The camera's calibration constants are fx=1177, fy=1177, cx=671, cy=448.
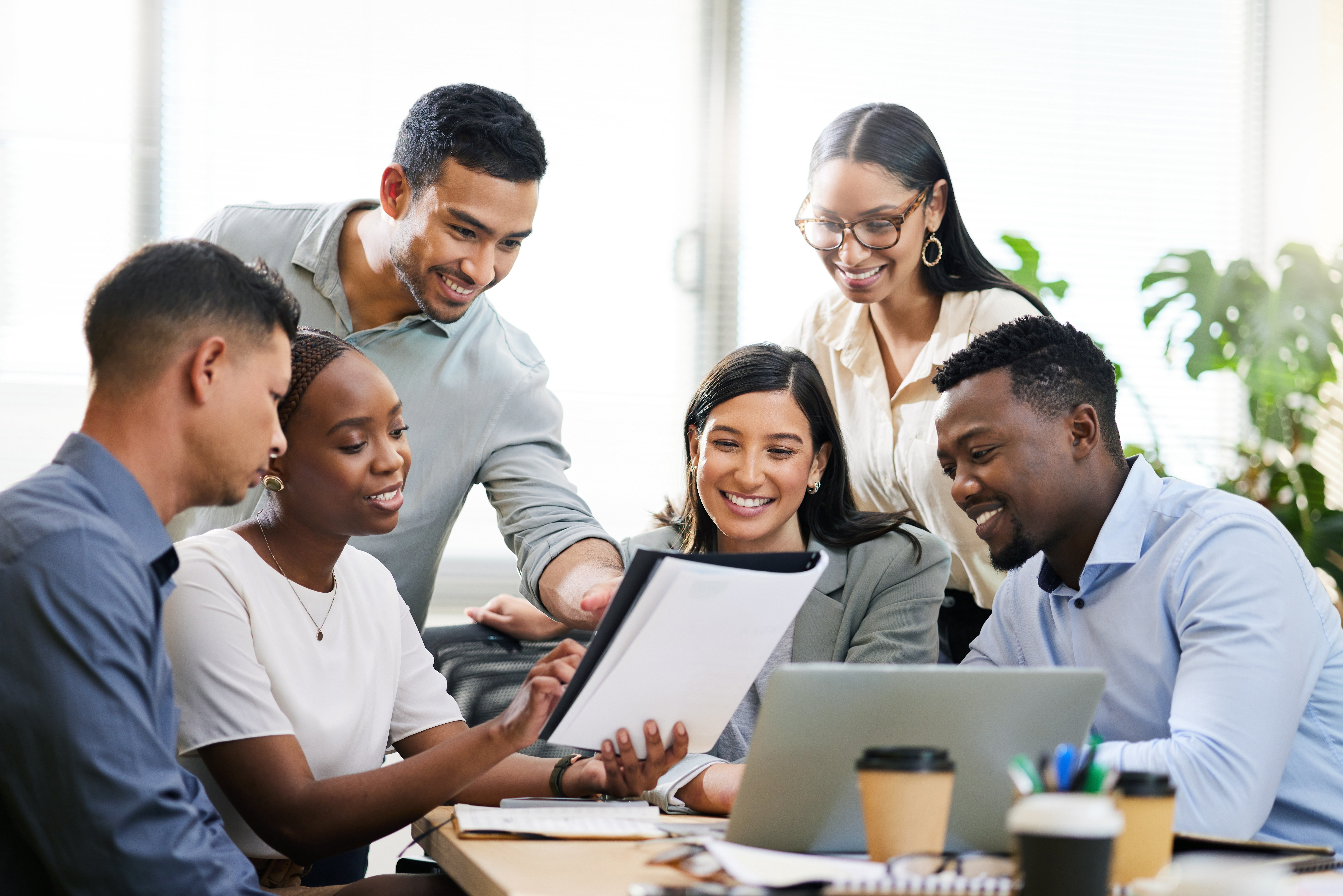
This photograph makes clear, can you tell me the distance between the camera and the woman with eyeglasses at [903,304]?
88.2 inches

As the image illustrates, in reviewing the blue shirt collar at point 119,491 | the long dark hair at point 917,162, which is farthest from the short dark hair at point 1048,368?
the blue shirt collar at point 119,491

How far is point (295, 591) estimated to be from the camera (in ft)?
5.09

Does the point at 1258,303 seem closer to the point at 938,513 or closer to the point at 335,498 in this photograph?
the point at 938,513

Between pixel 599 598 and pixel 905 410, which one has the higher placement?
pixel 905 410

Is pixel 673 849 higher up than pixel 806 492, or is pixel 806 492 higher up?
pixel 806 492

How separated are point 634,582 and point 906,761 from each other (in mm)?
Answer: 304

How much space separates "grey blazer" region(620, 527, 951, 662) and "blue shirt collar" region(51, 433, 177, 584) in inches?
35.7

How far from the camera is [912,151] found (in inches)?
88.7

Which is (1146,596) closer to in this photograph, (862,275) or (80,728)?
(862,275)

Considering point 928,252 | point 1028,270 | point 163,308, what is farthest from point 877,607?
point 1028,270

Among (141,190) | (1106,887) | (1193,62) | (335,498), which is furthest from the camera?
(1193,62)

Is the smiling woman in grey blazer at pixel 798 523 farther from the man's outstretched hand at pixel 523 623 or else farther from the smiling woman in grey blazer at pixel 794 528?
the man's outstretched hand at pixel 523 623

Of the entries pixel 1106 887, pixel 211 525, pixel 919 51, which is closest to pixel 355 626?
pixel 211 525

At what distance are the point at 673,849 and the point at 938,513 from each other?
1.28m
